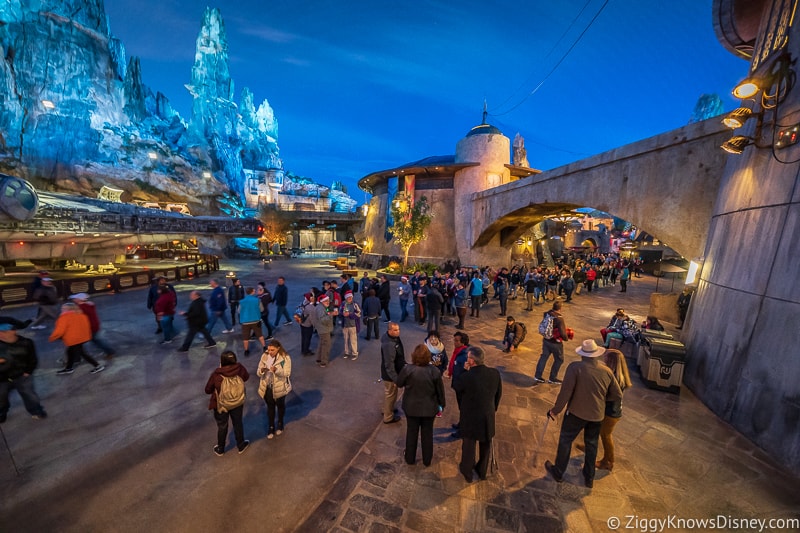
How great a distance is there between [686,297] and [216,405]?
1428 centimetres

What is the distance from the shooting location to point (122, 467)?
12.9 ft

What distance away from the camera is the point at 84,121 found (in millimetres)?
35625

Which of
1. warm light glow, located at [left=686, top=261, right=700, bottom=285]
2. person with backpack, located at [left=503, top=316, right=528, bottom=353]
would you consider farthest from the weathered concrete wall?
person with backpack, located at [left=503, top=316, right=528, bottom=353]

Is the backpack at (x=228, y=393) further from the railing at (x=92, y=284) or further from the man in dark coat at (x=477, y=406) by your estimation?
the railing at (x=92, y=284)

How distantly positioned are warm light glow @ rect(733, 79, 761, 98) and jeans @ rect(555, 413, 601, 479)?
5974 millimetres

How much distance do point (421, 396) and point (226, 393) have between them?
2.57m

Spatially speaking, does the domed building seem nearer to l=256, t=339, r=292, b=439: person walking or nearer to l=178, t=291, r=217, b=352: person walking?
l=178, t=291, r=217, b=352: person walking

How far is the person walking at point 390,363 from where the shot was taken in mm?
4754

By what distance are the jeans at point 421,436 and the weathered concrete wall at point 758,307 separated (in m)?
4.95

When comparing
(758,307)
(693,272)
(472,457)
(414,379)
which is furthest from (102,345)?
(693,272)

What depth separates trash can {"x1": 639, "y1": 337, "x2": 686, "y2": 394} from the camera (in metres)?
6.19

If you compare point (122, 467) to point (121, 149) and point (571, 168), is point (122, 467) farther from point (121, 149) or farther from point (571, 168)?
point (121, 149)

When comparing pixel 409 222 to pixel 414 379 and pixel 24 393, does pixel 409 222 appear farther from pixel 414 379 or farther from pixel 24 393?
pixel 24 393

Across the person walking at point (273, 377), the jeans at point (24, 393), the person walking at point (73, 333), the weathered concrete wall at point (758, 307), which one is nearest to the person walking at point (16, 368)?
the jeans at point (24, 393)
